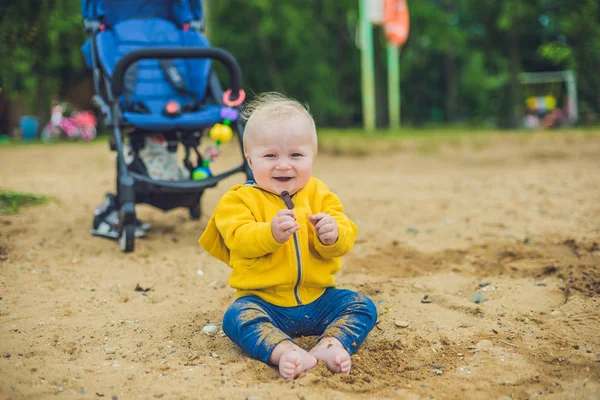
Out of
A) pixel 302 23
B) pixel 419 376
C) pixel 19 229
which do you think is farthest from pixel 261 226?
pixel 302 23

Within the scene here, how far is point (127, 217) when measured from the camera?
363 centimetres

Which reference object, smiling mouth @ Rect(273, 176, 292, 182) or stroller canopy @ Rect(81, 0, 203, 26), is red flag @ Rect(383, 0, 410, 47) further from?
smiling mouth @ Rect(273, 176, 292, 182)

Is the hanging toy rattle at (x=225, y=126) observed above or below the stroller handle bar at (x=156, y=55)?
below

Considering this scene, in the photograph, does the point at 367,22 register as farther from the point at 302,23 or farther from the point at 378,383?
the point at 378,383

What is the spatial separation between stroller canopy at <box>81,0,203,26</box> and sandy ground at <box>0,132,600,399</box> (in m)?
1.48

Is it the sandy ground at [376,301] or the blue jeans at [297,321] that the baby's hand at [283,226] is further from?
the sandy ground at [376,301]

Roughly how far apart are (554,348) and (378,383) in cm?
72

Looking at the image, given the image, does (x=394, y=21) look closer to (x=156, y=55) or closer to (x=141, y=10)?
(x=141, y=10)

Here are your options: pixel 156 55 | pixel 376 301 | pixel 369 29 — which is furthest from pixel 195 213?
pixel 369 29

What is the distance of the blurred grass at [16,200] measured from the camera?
4.62 m

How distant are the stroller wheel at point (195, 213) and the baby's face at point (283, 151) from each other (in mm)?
2282

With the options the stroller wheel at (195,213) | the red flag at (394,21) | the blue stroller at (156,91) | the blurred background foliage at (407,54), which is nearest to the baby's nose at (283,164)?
the blue stroller at (156,91)

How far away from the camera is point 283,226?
2.08 meters

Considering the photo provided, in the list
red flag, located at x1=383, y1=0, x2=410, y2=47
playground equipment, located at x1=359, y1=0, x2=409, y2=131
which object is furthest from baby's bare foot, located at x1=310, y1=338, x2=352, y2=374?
red flag, located at x1=383, y1=0, x2=410, y2=47
